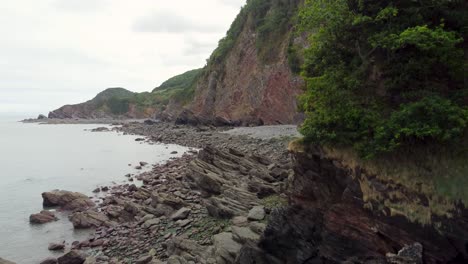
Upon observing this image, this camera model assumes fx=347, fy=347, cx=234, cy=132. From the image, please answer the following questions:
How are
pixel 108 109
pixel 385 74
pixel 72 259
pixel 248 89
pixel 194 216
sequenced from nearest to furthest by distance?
pixel 385 74 < pixel 72 259 < pixel 194 216 < pixel 248 89 < pixel 108 109

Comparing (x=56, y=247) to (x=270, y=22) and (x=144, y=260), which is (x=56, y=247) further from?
(x=270, y=22)

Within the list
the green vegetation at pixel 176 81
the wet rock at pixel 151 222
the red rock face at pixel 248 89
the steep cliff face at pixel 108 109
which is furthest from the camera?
the green vegetation at pixel 176 81

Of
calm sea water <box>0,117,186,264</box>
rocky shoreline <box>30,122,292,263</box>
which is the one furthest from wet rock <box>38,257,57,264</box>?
calm sea water <box>0,117,186,264</box>

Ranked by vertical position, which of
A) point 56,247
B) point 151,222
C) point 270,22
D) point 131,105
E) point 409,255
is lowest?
point 56,247

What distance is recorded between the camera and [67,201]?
28047mm

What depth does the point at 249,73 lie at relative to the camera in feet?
222

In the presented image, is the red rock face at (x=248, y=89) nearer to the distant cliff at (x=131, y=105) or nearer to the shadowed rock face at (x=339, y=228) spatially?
the shadowed rock face at (x=339, y=228)

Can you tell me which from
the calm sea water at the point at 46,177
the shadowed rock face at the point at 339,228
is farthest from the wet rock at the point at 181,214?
the shadowed rock face at the point at 339,228

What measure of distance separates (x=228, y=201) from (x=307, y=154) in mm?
7810

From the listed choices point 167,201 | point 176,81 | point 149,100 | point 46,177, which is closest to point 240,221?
point 167,201

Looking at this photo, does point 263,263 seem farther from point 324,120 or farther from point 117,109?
point 117,109

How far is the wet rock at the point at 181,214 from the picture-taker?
20305mm

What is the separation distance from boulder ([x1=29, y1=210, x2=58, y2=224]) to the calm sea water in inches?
17.9

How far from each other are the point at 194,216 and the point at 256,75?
48.0 metres
